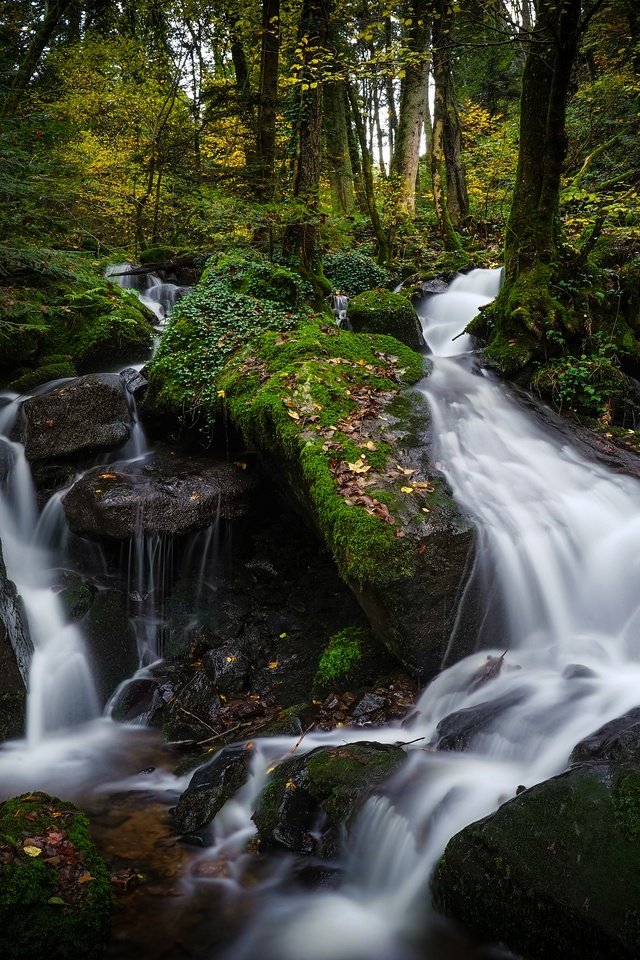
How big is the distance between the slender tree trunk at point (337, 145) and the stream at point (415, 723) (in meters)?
12.8

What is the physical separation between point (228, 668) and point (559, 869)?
381 centimetres

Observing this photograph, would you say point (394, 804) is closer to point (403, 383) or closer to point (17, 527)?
point (403, 383)

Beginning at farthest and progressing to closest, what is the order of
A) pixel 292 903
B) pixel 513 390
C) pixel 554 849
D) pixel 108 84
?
pixel 108 84 < pixel 513 390 < pixel 292 903 < pixel 554 849

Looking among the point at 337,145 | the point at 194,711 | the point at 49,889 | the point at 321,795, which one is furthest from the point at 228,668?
the point at 337,145

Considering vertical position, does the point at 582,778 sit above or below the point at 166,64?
below

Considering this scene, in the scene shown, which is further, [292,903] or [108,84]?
[108,84]

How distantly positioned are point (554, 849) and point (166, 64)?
17.9 metres

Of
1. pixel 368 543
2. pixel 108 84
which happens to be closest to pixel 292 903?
pixel 368 543

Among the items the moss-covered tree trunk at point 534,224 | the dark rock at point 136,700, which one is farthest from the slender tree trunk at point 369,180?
the dark rock at point 136,700

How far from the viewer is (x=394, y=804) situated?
363 centimetres

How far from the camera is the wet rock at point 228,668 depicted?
19.1 feet

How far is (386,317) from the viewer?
1009cm

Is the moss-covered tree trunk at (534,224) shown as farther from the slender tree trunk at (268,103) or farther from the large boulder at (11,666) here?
the large boulder at (11,666)

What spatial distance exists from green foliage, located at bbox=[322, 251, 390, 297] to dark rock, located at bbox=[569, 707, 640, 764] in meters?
11.1
